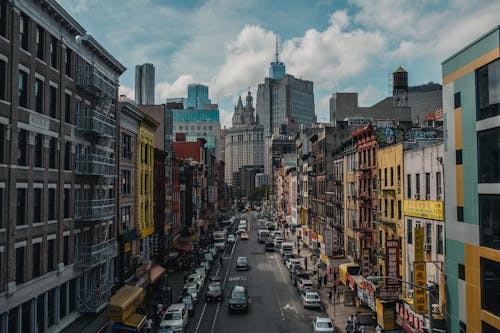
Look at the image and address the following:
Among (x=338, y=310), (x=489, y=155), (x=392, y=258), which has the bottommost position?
(x=338, y=310)

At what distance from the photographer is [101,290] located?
111ft

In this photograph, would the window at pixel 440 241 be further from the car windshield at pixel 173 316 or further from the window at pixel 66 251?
the window at pixel 66 251

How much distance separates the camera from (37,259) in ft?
87.7

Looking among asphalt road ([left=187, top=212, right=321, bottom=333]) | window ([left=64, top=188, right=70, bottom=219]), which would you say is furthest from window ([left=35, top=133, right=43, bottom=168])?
asphalt road ([left=187, top=212, right=321, bottom=333])

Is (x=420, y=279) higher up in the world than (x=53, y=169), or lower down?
lower down

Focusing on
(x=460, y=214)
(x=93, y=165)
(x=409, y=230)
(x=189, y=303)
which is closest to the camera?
(x=460, y=214)

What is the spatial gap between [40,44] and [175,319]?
2141 centimetres

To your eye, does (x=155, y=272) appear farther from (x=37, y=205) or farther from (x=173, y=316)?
(x=37, y=205)

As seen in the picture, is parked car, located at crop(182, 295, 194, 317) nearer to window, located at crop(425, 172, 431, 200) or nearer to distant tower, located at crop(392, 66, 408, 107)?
window, located at crop(425, 172, 431, 200)

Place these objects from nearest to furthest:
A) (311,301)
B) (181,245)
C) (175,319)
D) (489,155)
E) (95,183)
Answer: (489,155) < (95,183) < (175,319) < (311,301) < (181,245)

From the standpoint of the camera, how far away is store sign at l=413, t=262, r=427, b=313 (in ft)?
94.7

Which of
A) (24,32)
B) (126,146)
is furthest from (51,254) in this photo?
(126,146)

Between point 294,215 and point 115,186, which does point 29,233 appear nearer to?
point 115,186

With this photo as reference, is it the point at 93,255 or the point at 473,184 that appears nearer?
the point at 473,184
